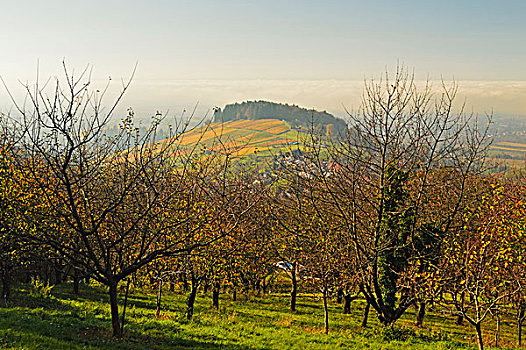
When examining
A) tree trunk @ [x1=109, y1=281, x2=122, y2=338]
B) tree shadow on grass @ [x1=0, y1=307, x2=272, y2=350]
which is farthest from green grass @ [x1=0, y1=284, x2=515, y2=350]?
tree trunk @ [x1=109, y1=281, x2=122, y2=338]

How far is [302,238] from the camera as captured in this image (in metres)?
21.0

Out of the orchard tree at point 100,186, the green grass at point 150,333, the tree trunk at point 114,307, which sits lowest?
the green grass at point 150,333

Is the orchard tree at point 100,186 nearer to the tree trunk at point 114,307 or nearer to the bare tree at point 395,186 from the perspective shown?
the tree trunk at point 114,307

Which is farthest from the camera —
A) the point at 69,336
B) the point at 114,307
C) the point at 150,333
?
the point at 150,333

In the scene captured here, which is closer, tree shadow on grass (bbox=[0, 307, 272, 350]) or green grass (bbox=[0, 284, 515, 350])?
tree shadow on grass (bbox=[0, 307, 272, 350])

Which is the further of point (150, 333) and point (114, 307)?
point (150, 333)

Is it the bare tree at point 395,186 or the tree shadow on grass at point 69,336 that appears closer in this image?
the tree shadow on grass at point 69,336

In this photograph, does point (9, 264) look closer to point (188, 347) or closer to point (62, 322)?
point (62, 322)

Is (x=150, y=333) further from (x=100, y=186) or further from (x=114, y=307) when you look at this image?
(x=100, y=186)

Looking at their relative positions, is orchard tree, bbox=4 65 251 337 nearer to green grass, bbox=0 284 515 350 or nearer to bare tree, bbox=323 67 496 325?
green grass, bbox=0 284 515 350

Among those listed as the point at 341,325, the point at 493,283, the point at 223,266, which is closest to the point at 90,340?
the point at 223,266

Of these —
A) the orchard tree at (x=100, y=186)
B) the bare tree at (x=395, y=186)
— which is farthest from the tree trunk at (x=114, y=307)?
the bare tree at (x=395, y=186)

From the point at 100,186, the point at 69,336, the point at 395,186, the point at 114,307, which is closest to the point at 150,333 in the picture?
the point at 69,336

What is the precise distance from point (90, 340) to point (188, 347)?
2789mm
